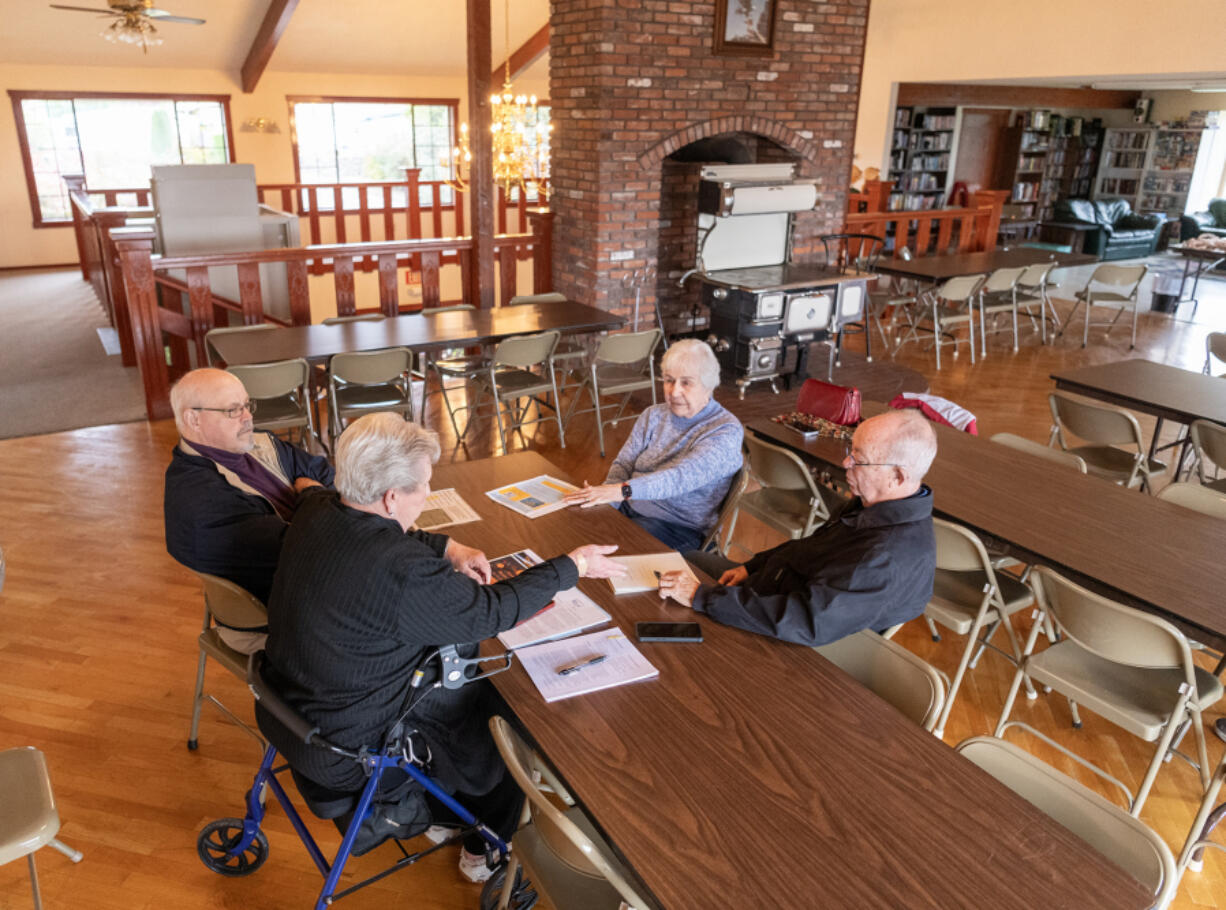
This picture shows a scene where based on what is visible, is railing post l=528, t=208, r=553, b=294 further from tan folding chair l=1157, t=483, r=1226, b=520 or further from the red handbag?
tan folding chair l=1157, t=483, r=1226, b=520

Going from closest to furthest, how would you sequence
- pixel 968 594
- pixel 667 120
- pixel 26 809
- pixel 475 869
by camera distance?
pixel 26 809 < pixel 475 869 < pixel 968 594 < pixel 667 120

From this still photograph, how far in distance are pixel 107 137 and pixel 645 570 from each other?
12.5m

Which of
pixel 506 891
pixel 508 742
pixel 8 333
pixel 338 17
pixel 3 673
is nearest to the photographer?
pixel 508 742

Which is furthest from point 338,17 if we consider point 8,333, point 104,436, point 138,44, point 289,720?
point 289,720

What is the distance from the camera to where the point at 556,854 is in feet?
5.76

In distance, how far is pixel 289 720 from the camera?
194cm

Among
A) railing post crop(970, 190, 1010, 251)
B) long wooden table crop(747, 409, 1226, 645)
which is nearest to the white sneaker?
long wooden table crop(747, 409, 1226, 645)

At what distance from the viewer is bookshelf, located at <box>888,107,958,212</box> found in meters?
12.1

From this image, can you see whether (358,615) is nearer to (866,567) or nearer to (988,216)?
(866,567)

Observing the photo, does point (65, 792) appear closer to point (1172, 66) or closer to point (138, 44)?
point (1172, 66)

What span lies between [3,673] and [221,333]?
2474 millimetres

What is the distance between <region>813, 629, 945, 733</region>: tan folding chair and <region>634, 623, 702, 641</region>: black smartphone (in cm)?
34

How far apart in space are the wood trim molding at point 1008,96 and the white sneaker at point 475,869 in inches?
425

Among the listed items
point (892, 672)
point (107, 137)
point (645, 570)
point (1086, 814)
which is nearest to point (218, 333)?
point (645, 570)
